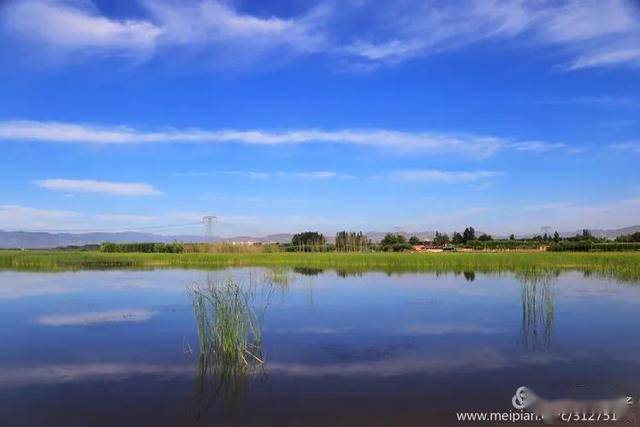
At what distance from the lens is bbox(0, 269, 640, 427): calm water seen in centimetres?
536

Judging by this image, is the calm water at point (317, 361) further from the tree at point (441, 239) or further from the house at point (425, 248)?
the tree at point (441, 239)

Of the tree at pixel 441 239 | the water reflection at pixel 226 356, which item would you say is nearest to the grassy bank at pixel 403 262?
the water reflection at pixel 226 356

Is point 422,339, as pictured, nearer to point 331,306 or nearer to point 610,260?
point 331,306

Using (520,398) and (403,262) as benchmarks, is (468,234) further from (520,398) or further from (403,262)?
(520,398)

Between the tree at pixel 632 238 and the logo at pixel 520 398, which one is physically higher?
the tree at pixel 632 238

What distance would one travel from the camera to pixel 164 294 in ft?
48.0

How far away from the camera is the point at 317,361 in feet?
23.5

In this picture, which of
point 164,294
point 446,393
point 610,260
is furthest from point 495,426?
point 610,260

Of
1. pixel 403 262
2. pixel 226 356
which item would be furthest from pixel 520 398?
pixel 403 262

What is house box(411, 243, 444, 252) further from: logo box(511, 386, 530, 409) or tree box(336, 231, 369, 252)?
logo box(511, 386, 530, 409)

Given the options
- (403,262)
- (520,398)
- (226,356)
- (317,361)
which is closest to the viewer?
(520,398)

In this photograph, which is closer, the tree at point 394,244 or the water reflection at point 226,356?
the water reflection at point 226,356

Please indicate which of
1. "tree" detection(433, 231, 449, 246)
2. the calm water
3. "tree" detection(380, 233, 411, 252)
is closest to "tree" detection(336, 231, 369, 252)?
"tree" detection(380, 233, 411, 252)

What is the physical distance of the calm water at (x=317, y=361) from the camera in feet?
17.6
